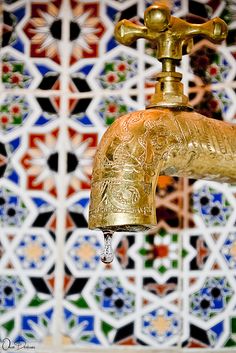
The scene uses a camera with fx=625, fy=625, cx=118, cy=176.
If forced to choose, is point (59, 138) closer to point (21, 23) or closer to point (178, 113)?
point (21, 23)

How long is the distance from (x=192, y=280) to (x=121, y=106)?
26cm

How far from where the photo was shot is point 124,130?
1.92 feet

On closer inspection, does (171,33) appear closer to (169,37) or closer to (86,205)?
(169,37)

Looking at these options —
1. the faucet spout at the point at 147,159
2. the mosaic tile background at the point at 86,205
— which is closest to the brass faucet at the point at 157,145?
the faucet spout at the point at 147,159

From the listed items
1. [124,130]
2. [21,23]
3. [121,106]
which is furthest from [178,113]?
[21,23]

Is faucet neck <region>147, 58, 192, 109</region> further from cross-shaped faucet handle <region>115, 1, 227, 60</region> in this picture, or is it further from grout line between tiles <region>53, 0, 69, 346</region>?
grout line between tiles <region>53, 0, 69, 346</region>

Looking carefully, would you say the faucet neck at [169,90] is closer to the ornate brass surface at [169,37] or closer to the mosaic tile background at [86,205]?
the ornate brass surface at [169,37]

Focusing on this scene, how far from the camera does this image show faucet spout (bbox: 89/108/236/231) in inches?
21.7

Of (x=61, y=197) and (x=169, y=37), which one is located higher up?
(x=169, y=37)

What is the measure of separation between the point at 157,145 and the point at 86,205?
0.30 meters

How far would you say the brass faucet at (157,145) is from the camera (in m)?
0.55

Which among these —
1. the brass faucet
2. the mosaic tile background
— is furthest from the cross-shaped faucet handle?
the mosaic tile background

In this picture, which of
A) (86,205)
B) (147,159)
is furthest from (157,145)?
(86,205)

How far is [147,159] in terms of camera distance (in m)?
0.57
